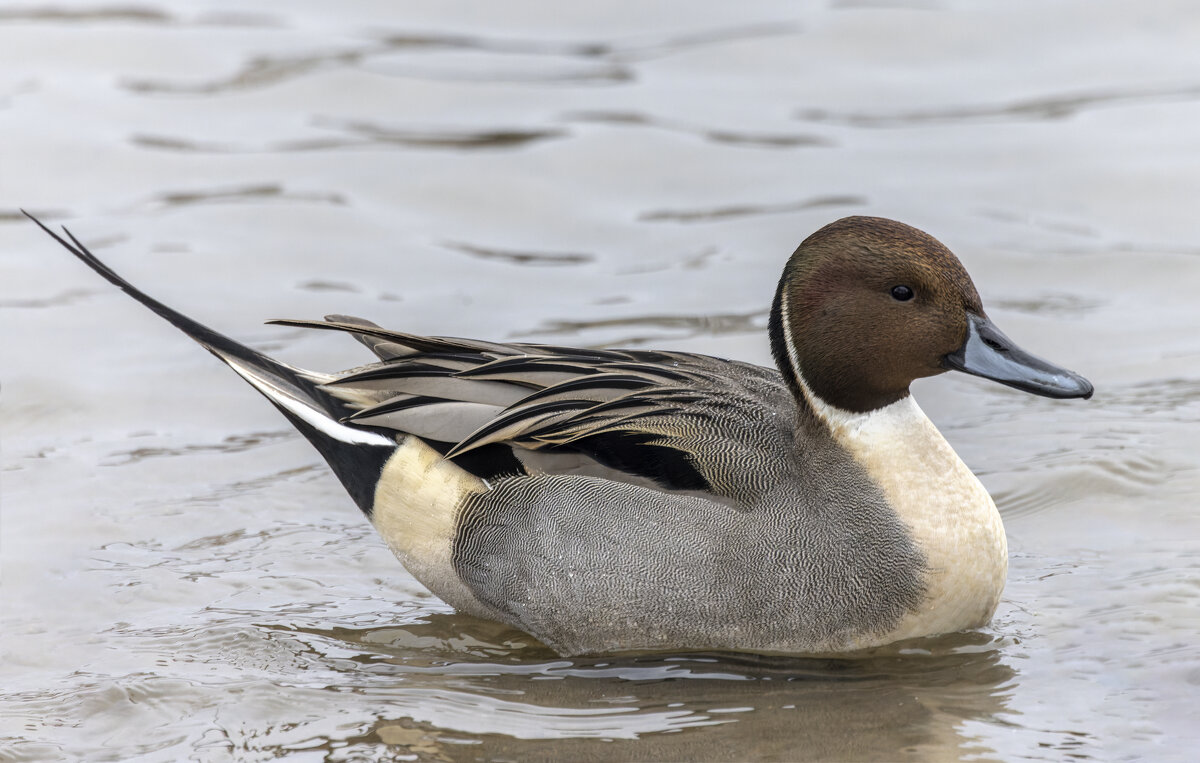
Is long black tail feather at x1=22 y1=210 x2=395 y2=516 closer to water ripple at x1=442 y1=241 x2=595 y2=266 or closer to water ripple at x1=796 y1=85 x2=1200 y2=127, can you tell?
water ripple at x1=442 y1=241 x2=595 y2=266

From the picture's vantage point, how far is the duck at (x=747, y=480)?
4.48m

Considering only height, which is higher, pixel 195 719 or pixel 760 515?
pixel 760 515

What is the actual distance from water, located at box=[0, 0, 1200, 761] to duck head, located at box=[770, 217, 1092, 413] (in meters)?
0.79

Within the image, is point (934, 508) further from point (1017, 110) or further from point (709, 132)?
point (1017, 110)

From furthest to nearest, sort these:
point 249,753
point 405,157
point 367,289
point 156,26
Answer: point 156,26, point 405,157, point 367,289, point 249,753

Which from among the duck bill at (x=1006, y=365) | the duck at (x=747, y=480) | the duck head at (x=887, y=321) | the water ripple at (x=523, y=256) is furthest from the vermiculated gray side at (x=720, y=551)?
the water ripple at (x=523, y=256)

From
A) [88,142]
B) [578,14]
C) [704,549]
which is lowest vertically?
[704,549]

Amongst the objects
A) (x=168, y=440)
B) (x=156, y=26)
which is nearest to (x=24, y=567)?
(x=168, y=440)

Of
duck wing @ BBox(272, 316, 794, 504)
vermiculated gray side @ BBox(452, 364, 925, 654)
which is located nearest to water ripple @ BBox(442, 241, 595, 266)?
duck wing @ BBox(272, 316, 794, 504)

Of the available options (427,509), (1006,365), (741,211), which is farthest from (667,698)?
(741,211)

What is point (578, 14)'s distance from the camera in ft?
35.7

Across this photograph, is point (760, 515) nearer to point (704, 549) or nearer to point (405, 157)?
point (704, 549)

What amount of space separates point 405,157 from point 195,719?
5.38 meters

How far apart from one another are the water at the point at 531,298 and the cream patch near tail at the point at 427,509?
177mm
